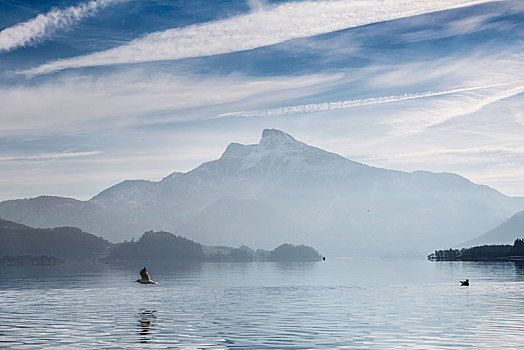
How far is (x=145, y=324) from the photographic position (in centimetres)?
8238

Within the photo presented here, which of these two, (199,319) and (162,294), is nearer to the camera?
Answer: (199,319)

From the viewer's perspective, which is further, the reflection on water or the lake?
the reflection on water

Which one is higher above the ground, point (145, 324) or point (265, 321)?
point (265, 321)

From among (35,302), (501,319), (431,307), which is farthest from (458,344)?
(35,302)

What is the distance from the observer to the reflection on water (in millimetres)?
71000

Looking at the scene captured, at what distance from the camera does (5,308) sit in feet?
342

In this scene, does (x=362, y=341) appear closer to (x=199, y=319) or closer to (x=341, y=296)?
(x=199, y=319)

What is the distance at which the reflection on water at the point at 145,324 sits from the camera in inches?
2795

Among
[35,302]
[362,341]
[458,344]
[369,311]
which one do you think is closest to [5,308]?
[35,302]

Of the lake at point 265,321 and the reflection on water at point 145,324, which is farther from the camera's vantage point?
the reflection on water at point 145,324

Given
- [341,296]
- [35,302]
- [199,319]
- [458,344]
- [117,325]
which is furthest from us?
[341,296]

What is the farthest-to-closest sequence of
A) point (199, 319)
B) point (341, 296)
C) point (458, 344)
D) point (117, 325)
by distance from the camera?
point (341, 296)
point (199, 319)
point (117, 325)
point (458, 344)

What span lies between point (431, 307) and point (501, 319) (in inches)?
733

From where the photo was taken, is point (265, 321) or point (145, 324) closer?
point (145, 324)
